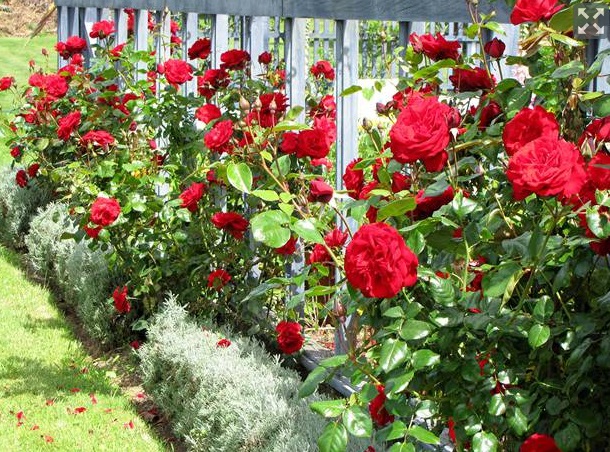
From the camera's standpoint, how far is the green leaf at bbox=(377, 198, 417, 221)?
199 centimetres

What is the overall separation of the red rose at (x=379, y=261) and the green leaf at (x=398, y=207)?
0.56ft

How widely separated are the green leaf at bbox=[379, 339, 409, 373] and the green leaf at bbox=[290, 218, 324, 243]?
0.37 m

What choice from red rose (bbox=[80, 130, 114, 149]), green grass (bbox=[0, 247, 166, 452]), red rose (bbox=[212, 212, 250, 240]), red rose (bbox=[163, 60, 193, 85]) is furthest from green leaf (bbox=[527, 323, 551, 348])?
red rose (bbox=[80, 130, 114, 149])

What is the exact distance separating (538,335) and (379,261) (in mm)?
315

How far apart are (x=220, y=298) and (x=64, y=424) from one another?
779 millimetres

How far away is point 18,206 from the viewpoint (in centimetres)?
716

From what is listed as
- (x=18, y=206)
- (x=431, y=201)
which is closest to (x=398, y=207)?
(x=431, y=201)

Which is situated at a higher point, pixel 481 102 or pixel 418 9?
pixel 418 9

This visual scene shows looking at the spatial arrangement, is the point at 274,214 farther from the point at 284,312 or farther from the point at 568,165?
the point at 284,312

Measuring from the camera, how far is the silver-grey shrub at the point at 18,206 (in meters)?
7.10

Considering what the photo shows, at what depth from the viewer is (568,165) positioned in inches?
63.2

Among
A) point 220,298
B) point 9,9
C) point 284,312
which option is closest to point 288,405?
point 284,312

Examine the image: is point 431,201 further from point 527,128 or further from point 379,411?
point 379,411

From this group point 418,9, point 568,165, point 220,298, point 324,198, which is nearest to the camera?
point 568,165
